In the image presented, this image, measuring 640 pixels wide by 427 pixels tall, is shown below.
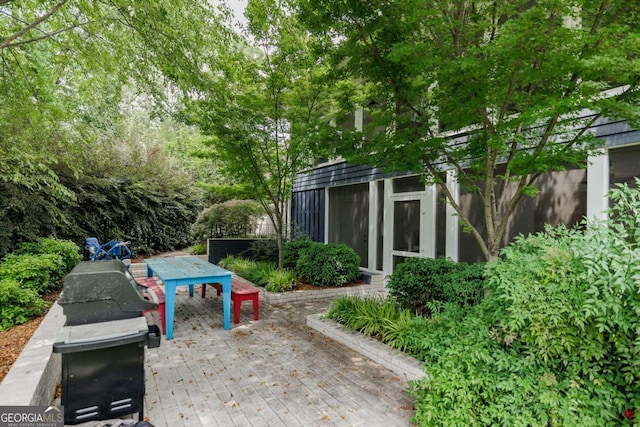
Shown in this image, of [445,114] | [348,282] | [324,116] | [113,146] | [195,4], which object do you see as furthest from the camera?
[113,146]

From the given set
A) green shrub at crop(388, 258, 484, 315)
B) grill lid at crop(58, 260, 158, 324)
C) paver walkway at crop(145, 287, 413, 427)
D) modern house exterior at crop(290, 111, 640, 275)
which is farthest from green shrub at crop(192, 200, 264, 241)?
grill lid at crop(58, 260, 158, 324)

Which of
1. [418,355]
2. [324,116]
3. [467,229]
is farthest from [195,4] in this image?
[418,355]

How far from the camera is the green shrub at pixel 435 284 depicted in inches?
164

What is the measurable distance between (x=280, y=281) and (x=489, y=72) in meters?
5.27

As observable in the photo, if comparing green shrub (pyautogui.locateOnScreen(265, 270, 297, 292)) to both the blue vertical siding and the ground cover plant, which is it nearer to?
the blue vertical siding

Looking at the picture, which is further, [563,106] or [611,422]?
[563,106]

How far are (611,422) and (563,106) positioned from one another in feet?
7.62

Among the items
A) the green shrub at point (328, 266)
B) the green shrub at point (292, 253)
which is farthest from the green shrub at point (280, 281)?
the green shrub at point (292, 253)

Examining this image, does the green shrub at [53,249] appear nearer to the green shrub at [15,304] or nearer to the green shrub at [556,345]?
the green shrub at [15,304]

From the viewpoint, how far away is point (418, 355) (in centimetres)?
366

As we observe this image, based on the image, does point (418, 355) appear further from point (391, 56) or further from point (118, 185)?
point (118, 185)

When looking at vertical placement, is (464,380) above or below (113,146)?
below

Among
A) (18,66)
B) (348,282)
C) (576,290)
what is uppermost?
(18,66)

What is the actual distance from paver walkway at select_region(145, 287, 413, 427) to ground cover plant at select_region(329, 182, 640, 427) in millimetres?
588
